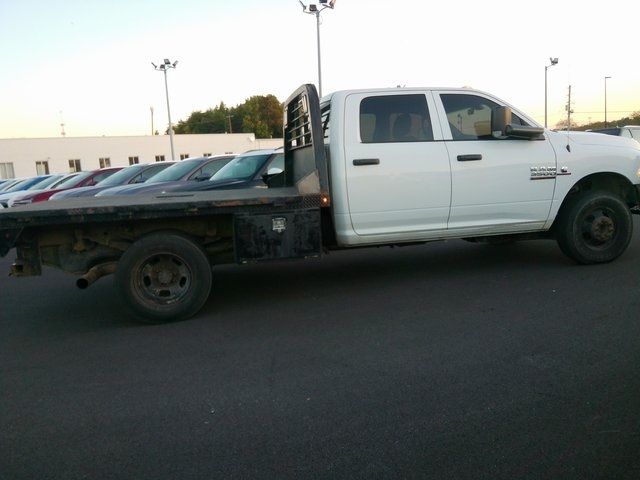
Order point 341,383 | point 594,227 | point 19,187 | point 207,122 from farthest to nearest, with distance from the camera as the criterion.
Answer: point 207,122 → point 19,187 → point 594,227 → point 341,383

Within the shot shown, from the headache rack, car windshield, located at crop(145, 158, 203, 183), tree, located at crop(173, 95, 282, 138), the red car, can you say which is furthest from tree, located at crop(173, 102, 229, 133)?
the headache rack

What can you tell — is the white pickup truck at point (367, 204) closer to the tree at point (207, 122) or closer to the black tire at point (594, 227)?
the black tire at point (594, 227)

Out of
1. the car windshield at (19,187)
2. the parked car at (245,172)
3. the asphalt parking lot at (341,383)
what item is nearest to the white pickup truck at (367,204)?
the asphalt parking lot at (341,383)

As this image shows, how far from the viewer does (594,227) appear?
650cm

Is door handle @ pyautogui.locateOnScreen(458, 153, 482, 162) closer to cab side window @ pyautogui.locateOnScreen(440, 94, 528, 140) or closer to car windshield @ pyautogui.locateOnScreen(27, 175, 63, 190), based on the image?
cab side window @ pyautogui.locateOnScreen(440, 94, 528, 140)

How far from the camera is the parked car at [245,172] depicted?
31.0 ft

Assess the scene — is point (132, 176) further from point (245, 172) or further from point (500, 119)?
point (500, 119)

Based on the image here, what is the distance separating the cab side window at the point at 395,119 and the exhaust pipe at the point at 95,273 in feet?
9.29

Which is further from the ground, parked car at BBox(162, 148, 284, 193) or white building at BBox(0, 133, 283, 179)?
white building at BBox(0, 133, 283, 179)

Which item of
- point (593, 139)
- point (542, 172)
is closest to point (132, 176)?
point (542, 172)

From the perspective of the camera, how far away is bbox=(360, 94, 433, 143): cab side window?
584 centimetres

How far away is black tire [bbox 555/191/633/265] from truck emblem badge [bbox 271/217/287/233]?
3.44 m

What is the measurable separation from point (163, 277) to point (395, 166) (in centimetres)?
261

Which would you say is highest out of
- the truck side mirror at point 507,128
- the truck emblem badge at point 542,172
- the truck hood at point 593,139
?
the truck side mirror at point 507,128
